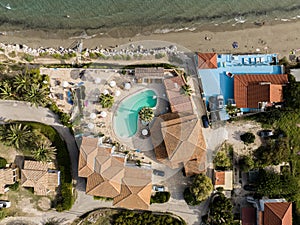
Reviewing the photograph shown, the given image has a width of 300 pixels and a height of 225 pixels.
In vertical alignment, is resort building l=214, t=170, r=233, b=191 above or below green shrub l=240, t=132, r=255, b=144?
below

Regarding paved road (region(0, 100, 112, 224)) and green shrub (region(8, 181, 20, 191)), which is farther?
paved road (region(0, 100, 112, 224))

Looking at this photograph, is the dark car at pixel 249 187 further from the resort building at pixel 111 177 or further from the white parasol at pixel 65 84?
the white parasol at pixel 65 84

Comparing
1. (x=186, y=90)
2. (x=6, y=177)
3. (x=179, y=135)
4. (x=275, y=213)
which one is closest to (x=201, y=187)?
(x=179, y=135)

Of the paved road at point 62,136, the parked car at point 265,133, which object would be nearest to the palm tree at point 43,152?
the paved road at point 62,136

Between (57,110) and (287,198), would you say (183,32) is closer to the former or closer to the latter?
(57,110)

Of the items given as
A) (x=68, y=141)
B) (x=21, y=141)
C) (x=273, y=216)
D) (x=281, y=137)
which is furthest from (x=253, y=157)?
(x=21, y=141)

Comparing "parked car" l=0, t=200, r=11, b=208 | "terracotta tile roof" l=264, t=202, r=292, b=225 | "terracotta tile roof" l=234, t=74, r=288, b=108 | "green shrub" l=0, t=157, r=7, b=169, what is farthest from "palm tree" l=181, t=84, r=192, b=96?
"parked car" l=0, t=200, r=11, b=208

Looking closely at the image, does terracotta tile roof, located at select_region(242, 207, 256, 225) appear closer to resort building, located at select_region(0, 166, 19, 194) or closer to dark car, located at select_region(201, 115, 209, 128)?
dark car, located at select_region(201, 115, 209, 128)

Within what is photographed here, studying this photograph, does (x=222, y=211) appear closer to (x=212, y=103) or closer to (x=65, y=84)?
(x=212, y=103)
